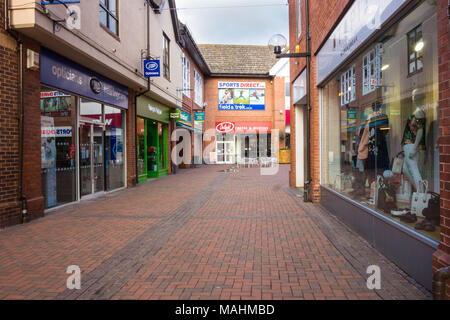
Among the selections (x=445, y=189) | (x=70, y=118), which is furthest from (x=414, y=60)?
(x=70, y=118)

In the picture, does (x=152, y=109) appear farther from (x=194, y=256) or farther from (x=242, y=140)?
(x=242, y=140)

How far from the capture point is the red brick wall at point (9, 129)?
578 centimetres

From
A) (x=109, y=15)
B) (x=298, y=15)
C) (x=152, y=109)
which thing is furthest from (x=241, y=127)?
(x=109, y=15)

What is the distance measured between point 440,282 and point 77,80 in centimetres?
823

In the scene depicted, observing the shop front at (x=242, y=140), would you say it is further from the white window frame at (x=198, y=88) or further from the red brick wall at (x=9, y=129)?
the red brick wall at (x=9, y=129)

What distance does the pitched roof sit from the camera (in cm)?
2684

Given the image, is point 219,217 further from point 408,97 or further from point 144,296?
point 408,97

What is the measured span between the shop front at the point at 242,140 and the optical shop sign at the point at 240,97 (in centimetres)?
131

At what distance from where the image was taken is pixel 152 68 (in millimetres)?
11258

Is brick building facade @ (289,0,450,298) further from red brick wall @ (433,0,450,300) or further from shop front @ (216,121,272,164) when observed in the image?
shop front @ (216,121,272,164)

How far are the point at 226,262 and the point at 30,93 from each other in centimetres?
517

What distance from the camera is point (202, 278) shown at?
348 centimetres

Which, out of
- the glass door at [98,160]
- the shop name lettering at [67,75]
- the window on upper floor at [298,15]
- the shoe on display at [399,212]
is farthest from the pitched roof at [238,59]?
the shoe on display at [399,212]

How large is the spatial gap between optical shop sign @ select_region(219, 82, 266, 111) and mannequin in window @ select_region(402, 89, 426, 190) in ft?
74.7
